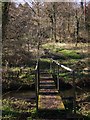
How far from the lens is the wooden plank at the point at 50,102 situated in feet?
27.7

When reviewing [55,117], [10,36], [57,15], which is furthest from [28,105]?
[57,15]

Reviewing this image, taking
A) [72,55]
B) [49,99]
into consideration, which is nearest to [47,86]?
[49,99]

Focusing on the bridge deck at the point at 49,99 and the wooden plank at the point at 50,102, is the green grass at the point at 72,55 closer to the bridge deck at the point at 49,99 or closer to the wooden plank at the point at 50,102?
the bridge deck at the point at 49,99

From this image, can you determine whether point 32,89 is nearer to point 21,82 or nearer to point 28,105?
point 21,82

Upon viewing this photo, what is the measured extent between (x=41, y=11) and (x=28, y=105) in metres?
33.3

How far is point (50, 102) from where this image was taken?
896 centimetres

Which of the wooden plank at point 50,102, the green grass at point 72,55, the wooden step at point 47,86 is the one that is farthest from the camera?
the green grass at point 72,55

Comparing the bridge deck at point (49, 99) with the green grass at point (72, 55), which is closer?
the bridge deck at point (49, 99)

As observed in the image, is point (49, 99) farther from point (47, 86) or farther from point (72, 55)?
point (72, 55)

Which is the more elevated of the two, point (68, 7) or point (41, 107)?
point (68, 7)

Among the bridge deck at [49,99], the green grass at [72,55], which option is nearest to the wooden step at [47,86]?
the bridge deck at [49,99]

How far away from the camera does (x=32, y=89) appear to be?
15930 millimetres


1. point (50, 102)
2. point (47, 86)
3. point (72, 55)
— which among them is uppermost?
point (72, 55)

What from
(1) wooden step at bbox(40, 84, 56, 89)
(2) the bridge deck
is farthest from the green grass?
(2) the bridge deck
